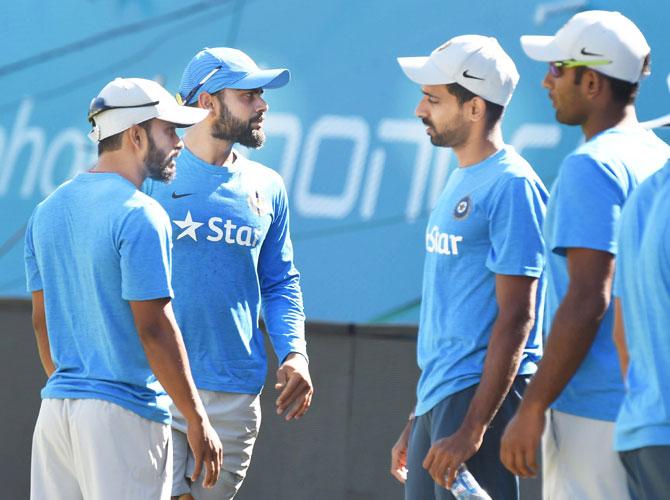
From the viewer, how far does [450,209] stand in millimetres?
3826

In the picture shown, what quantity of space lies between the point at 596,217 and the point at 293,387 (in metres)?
1.56

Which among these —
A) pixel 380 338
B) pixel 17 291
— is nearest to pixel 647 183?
pixel 380 338

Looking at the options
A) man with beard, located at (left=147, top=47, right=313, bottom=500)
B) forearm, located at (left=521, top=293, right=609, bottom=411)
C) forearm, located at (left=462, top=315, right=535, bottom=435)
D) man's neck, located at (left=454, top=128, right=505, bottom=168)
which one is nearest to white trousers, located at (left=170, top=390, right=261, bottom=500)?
man with beard, located at (left=147, top=47, right=313, bottom=500)

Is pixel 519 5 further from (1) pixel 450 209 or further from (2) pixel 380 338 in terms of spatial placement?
(1) pixel 450 209

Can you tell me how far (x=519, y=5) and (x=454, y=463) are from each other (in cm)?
256

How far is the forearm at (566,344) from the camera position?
3109 mm

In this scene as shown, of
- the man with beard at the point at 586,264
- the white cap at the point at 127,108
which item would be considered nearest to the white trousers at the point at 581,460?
the man with beard at the point at 586,264

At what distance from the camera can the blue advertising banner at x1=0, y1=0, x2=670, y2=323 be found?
5.57 metres

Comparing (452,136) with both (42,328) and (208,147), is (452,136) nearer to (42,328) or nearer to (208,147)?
(208,147)

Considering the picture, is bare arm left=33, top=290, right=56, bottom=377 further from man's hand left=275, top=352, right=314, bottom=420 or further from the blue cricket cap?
the blue cricket cap

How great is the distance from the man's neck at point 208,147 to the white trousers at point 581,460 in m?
1.60

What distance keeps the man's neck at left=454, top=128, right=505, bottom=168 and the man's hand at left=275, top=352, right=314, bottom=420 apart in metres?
0.93

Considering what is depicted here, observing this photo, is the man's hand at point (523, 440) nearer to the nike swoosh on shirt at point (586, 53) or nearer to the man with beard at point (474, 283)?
the man with beard at point (474, 283)

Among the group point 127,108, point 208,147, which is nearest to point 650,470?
point 127,108
